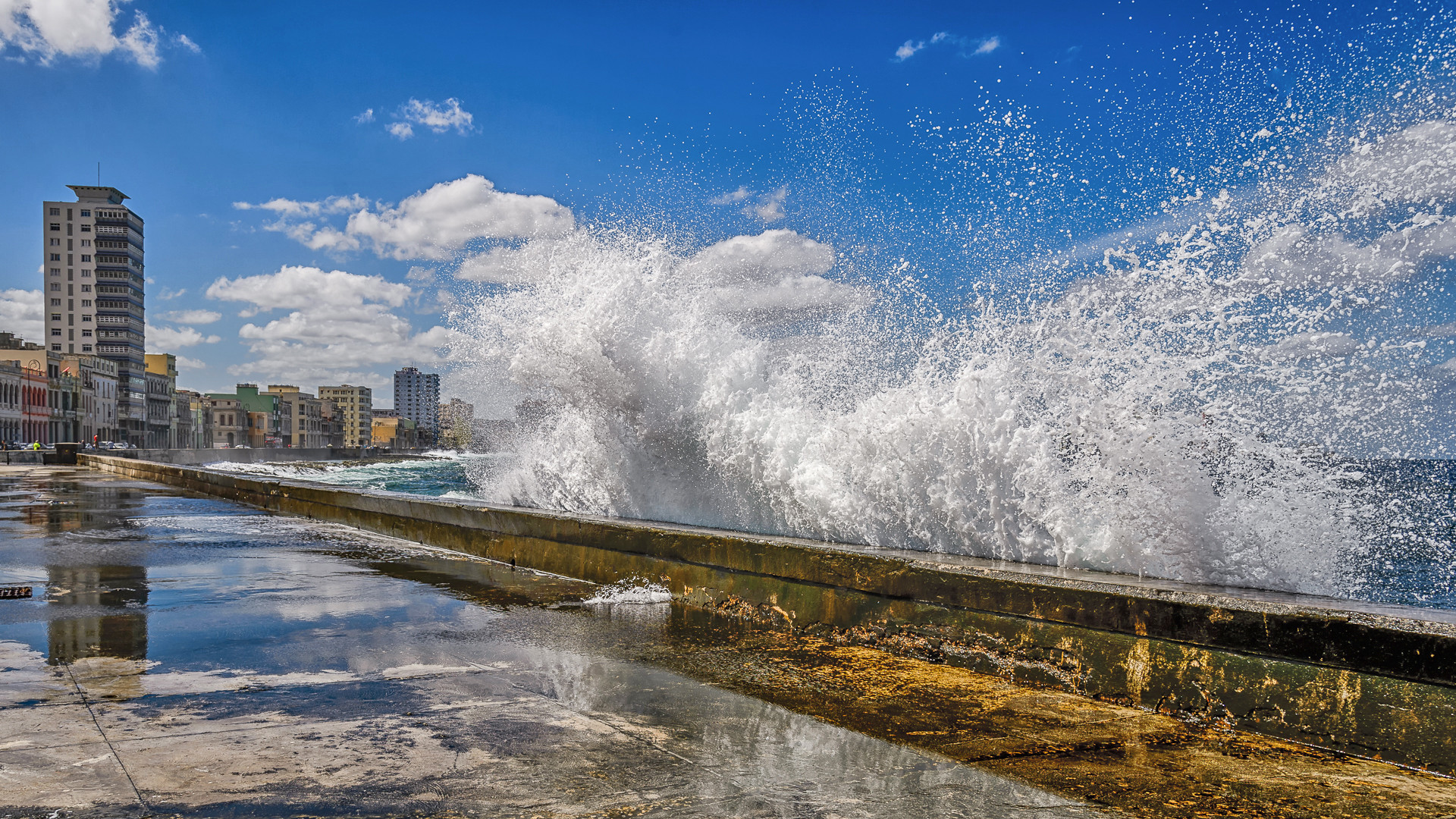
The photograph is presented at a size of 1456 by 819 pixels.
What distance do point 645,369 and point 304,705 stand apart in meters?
5.09

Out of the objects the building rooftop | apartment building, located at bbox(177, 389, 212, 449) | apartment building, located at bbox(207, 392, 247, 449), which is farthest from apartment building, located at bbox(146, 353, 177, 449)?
the building rooftop

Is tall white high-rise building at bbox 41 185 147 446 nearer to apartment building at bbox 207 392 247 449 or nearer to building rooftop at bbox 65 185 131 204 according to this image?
building rooftop at bbox 65 185 131 204

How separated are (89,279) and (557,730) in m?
159

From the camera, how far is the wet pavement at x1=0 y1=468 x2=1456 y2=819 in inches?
97.2

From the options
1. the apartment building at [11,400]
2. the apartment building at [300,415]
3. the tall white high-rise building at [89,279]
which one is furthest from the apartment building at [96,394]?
the apartment building at [300,415]

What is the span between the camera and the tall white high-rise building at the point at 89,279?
130375 millimetres

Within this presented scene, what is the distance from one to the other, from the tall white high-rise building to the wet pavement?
150m

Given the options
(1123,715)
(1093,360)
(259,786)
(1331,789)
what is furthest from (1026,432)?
(259,786)

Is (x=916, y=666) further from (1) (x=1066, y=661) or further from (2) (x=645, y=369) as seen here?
(2) (x=645, y=369)

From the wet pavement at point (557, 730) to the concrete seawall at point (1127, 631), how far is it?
107 millimetres

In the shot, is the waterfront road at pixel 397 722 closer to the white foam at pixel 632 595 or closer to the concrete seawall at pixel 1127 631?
the white foam at pixel 632 595

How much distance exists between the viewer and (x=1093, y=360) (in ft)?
17.0

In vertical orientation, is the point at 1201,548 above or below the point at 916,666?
above

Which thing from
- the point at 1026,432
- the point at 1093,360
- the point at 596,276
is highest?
the point at 596,276
